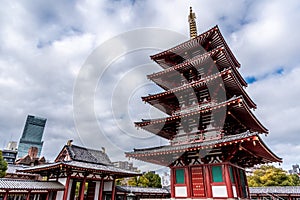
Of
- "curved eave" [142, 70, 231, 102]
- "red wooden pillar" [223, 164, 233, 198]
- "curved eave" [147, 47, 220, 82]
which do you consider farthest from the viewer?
"curved eave" [147, 47, 220, 82]

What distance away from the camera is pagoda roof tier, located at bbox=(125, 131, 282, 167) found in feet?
33.8

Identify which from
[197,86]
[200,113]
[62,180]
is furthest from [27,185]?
[197,86]

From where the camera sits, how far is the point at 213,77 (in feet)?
42.0

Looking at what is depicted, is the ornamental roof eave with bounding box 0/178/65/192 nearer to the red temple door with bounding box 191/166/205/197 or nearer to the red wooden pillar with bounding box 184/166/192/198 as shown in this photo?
the red wooden pillar with bounding box 184/166/192/198

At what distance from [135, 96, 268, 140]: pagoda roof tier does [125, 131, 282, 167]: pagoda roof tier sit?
5.56 ft

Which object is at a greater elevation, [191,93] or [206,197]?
[191,93]

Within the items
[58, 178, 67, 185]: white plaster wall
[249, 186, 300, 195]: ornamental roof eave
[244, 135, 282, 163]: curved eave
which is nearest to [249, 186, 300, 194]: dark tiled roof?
Result: [249, 186, 300, 195]: ornamental roof eave

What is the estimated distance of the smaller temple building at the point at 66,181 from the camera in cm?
1778

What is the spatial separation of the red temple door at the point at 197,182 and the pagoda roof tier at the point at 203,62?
756cm

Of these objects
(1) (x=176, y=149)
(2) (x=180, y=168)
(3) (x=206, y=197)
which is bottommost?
(3) (x=206, y=197)

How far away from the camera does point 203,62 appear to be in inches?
596

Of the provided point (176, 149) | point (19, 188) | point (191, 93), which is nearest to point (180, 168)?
point (176, 149)

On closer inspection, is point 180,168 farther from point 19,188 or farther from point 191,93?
point 19,188

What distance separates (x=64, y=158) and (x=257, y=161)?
21.8m
